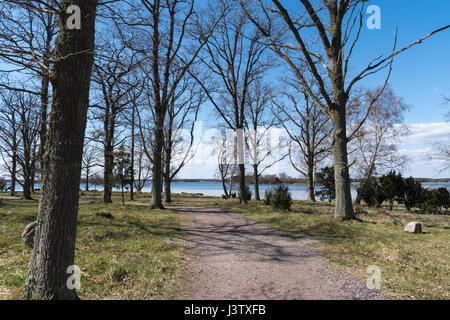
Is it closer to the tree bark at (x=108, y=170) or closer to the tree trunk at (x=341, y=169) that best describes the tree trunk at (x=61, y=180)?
the tree trunk at (x=341, y=169)

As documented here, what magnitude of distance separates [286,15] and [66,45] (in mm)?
7968

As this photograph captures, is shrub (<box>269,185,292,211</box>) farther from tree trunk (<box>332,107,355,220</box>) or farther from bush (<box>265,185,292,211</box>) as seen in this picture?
tree trunk (<box>332,107,355,220</box>)

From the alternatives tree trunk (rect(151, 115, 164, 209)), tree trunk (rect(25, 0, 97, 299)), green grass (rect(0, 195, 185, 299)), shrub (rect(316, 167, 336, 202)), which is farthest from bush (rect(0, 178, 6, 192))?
shrub (rect(316, 167, 336, 202))

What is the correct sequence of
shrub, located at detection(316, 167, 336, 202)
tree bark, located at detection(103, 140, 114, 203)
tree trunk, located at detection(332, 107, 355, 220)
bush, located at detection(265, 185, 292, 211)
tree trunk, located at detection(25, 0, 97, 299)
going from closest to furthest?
tree trunk, located at detection(25, 0, 97, 299), tree trunk, located at detection(332, 107, 355, 220), bush, located at detection(265, 185, 292, 211), tree bark, located at detection(103, 140, 114, 203), shrub, located at detection(316, 167, 336, 202)

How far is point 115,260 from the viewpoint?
5.01 metres

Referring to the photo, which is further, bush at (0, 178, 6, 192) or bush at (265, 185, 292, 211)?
bush at (0, 178, 6, 192)

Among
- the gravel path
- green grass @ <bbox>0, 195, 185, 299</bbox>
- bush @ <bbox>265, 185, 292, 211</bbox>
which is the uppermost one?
bush @ <bbox>265, 185, 292, 211</bbox>

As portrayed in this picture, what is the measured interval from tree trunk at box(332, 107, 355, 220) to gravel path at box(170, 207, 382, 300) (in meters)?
3.25

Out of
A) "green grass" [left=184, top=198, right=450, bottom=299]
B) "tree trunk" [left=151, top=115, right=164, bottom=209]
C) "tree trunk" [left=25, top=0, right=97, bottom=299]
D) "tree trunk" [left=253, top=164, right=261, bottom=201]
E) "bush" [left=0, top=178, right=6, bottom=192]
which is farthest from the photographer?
"bush" [left=0, top=178, right=6, bottom=192]

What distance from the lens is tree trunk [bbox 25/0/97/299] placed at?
3.15m

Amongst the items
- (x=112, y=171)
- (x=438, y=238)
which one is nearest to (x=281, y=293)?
(x=438, y=238)

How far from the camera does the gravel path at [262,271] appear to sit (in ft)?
12.4

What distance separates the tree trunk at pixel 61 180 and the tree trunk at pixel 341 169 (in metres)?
9.24

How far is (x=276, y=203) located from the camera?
13219 millimetres
